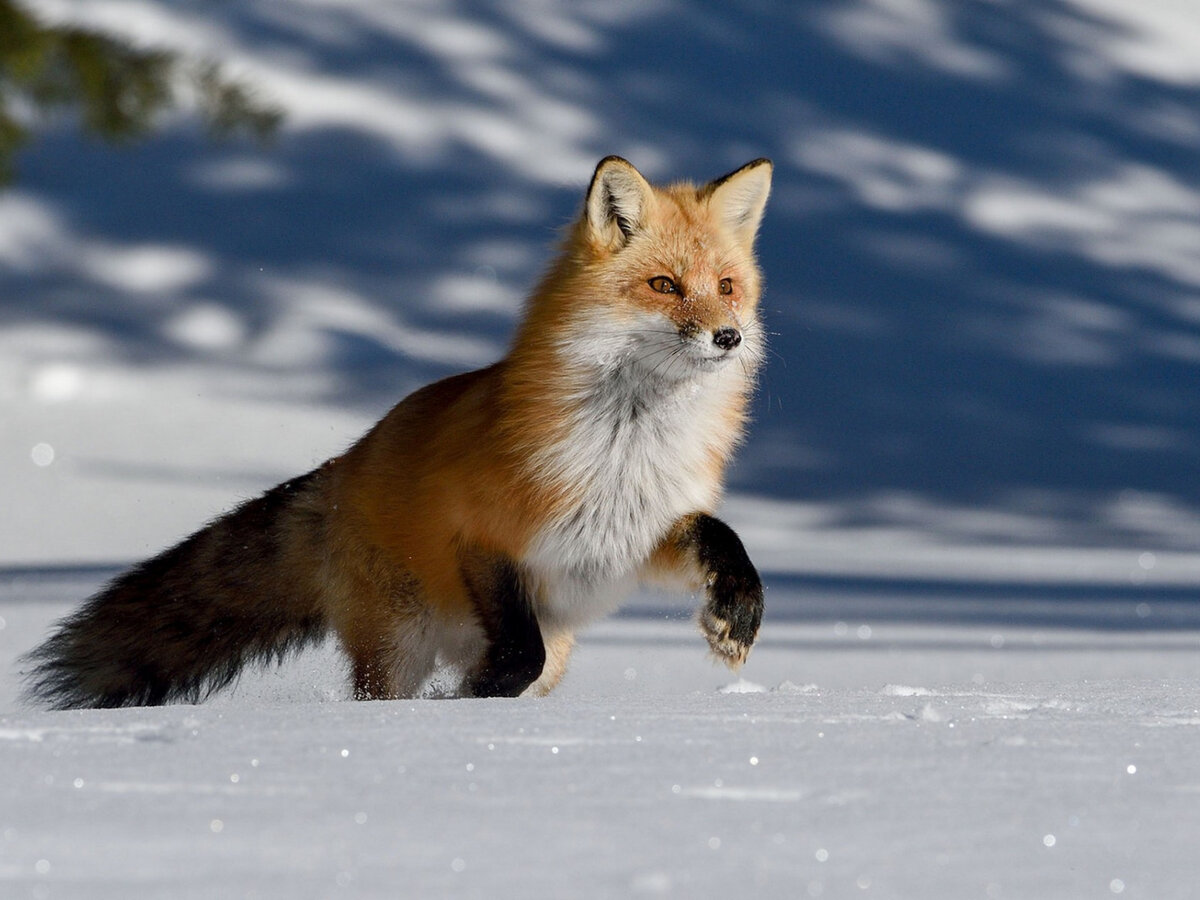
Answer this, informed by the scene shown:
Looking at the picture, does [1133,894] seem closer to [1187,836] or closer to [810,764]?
[1187,836]

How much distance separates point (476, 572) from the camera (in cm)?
436

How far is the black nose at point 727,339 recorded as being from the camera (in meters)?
4.16

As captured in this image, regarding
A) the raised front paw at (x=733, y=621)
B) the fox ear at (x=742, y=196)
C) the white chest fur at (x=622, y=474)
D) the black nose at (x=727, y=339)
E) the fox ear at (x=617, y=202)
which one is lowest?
the raised front paw at (x=733, y=621)

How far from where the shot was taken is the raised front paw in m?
4.22

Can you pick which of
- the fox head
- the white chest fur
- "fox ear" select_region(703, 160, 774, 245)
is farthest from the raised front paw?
"fox ear" select_region(703, 160, 774, 245)

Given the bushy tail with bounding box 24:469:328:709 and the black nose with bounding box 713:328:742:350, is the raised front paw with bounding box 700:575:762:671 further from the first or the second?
the bushy tail with bounding box 24:469:328:709

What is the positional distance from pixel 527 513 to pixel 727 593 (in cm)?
63

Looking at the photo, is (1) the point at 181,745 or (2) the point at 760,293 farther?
(2) the point at 760,293

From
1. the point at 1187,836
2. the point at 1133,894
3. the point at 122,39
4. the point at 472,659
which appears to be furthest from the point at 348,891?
the point at 122,39

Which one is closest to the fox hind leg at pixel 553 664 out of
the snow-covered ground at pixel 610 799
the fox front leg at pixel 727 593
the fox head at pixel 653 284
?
the fox front leg at pixel 727 593

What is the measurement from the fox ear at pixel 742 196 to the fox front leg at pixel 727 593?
1.15 metres

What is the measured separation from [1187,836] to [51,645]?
157 inches

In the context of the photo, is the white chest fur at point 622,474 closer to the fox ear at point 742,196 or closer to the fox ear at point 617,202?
the fox ear at point 617,202

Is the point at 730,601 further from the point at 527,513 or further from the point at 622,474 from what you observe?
the point at 527,513
